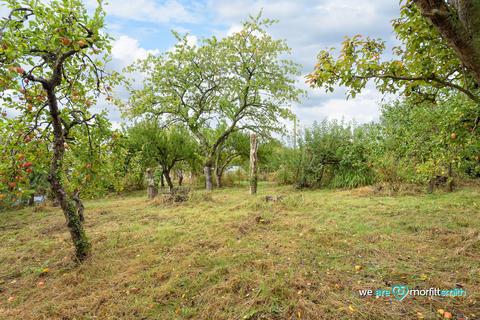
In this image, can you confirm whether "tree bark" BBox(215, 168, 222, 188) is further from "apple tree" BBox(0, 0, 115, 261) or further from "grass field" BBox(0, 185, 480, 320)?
"apple tree" BBox(0, 0, 115, 261)

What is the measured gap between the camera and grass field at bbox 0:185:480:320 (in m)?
2.28

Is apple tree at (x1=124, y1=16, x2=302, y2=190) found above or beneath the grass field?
above

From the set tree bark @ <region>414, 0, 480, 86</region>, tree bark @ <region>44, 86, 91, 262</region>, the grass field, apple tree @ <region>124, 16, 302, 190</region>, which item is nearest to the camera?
tree bark @ <region>414, 0, 480, 86</region>

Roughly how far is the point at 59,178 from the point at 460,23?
→ 457 cm

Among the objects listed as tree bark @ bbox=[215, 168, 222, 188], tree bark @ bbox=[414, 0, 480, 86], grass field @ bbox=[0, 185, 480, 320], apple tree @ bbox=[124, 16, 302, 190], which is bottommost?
grass field @ bbox=[0, 185, 480, 320]

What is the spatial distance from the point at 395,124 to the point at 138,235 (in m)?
8.95

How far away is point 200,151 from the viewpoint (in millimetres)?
14008

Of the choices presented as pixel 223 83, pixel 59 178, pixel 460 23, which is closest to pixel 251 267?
pixel 59 178

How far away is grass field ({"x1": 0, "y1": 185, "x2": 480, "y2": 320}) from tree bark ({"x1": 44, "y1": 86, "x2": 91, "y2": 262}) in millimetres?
280

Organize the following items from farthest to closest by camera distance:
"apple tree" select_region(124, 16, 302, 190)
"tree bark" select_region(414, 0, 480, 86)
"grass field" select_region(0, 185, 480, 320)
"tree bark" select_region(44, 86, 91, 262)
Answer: "apple tree" select_region(124, 16, 302, 190) → "tree bark" select_region(44, 86, 91, 262) → "grass field" select_region(0, 185, 480, 320) → "tree bark" select_region(414, 0, 480, 86)

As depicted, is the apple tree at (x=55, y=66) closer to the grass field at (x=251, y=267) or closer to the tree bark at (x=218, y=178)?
the grass field at (x=251, y=267)

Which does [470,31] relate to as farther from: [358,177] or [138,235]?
[358,177]

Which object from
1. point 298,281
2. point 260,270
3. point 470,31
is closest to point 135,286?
point 260,270

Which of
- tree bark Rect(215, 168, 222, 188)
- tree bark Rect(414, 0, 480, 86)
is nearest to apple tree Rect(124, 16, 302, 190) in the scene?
tree bark Rect(215, 168, 222, 188)
